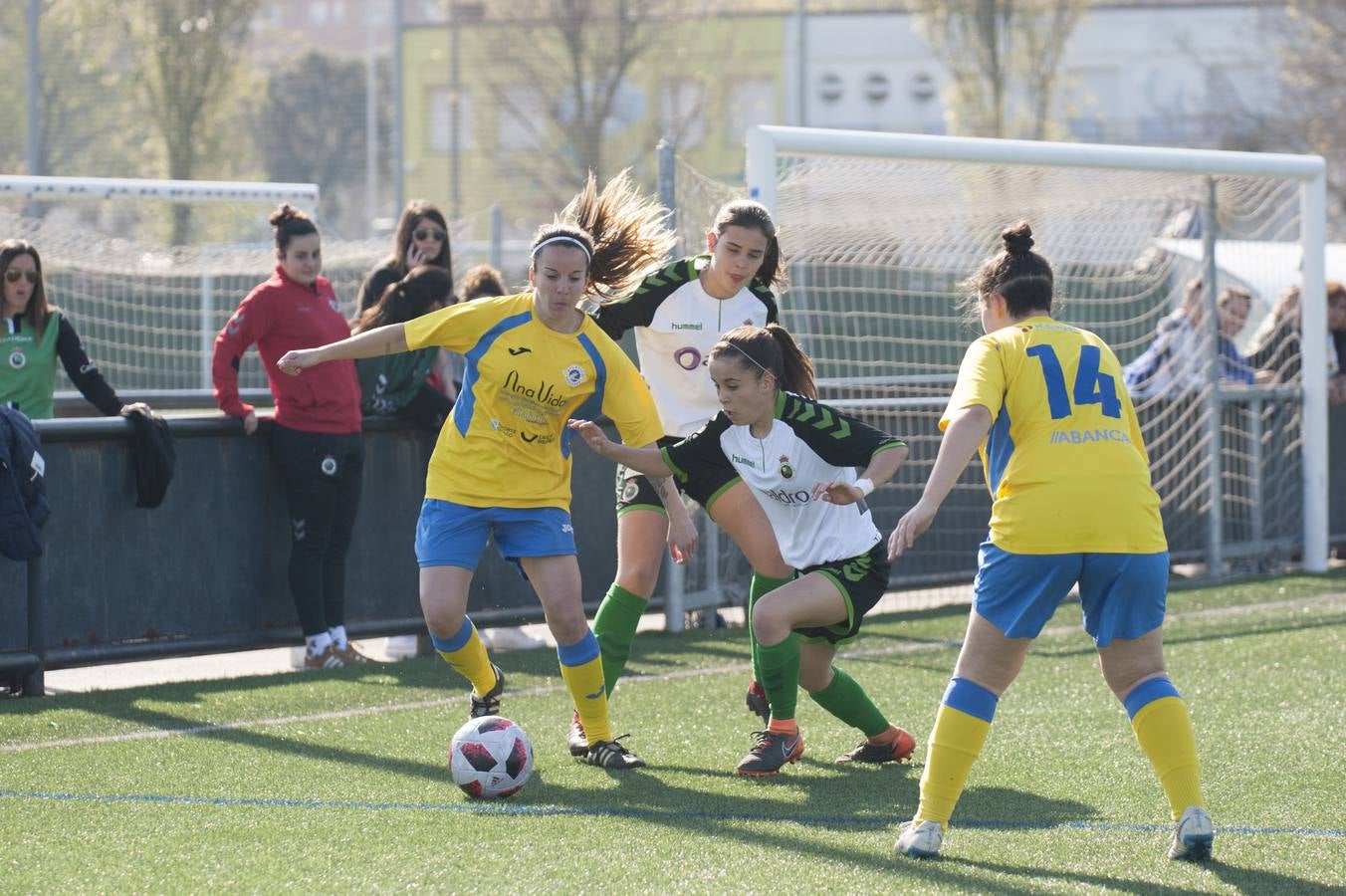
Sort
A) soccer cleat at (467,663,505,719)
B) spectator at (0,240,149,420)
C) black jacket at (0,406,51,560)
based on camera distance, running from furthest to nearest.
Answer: spectator at (0,240,149,420) → black jacket at (0,406,51,560) → soccer cleat at (467,663,505,719)

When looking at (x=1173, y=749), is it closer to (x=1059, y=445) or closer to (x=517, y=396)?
(x=1059, y=445)

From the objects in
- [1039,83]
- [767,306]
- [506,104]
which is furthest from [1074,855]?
[1039,83]

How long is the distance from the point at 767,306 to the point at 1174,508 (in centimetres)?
582

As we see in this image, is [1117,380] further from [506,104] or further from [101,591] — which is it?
[506,104]

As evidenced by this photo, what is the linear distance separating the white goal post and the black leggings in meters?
2.98

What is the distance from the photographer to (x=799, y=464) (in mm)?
5422

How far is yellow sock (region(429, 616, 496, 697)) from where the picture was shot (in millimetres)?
5754

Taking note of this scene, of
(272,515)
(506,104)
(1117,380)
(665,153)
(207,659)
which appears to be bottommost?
(207,659)

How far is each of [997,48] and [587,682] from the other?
30.8 m

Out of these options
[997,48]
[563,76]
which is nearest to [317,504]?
[563,76]

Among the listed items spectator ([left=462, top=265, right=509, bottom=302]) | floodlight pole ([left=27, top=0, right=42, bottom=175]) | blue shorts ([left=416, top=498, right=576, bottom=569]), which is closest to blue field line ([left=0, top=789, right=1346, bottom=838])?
blue shorts ([left=416, top=498, right=576, bottom=569])

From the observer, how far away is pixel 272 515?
7891 millimetres

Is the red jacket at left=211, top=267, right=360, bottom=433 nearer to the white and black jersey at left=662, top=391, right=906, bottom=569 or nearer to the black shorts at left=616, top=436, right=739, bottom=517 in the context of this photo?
the black shorts at left=616, top=436, right=739, bottom=517

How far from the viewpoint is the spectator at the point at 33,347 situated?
736cm
